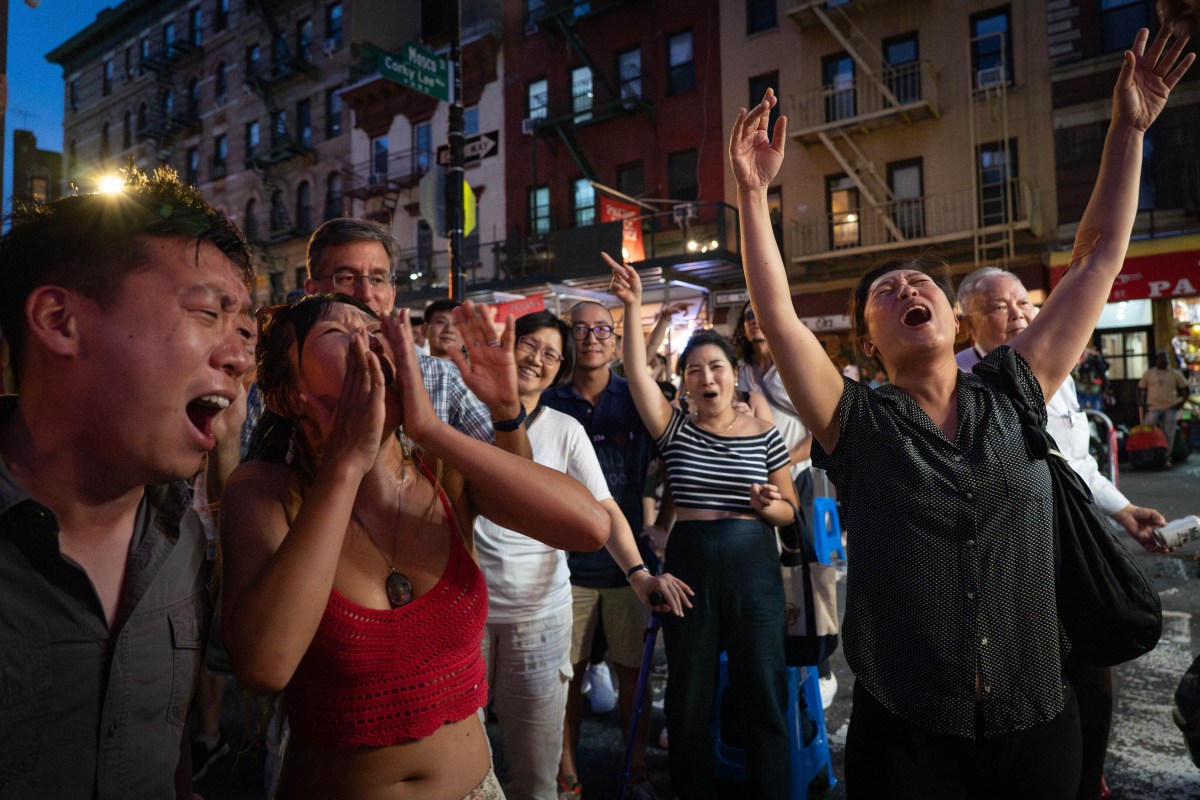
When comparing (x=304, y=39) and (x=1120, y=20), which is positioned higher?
(x=304, y=39)

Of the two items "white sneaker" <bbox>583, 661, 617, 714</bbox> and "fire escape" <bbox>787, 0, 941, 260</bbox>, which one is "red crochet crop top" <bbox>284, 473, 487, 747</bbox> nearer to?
"white sneaker" <bbox>583, 661, 617, 714</bbox>

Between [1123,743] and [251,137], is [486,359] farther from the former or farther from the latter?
[251,137]

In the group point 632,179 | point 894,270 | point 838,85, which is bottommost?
point 894,270

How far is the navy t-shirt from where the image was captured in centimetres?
406

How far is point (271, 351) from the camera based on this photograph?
65.8 inches

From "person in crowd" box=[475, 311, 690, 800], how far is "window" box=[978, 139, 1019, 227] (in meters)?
15.9

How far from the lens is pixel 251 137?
28.9m

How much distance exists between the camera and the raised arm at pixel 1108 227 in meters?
2.26

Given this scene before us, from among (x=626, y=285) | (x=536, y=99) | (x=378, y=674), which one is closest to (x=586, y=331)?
(x=626, y=285)

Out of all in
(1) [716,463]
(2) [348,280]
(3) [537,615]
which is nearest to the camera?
(2) [348,280]

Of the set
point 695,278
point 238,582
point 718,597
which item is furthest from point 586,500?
point 695,278

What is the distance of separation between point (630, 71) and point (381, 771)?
21265 millimetres

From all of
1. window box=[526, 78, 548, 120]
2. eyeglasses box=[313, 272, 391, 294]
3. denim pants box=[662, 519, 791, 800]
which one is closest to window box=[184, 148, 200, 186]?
window box=[526, 78, 548, 120]

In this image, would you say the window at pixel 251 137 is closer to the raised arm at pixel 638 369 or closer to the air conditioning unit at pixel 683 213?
the air conditioning unit at pixel 683 213
